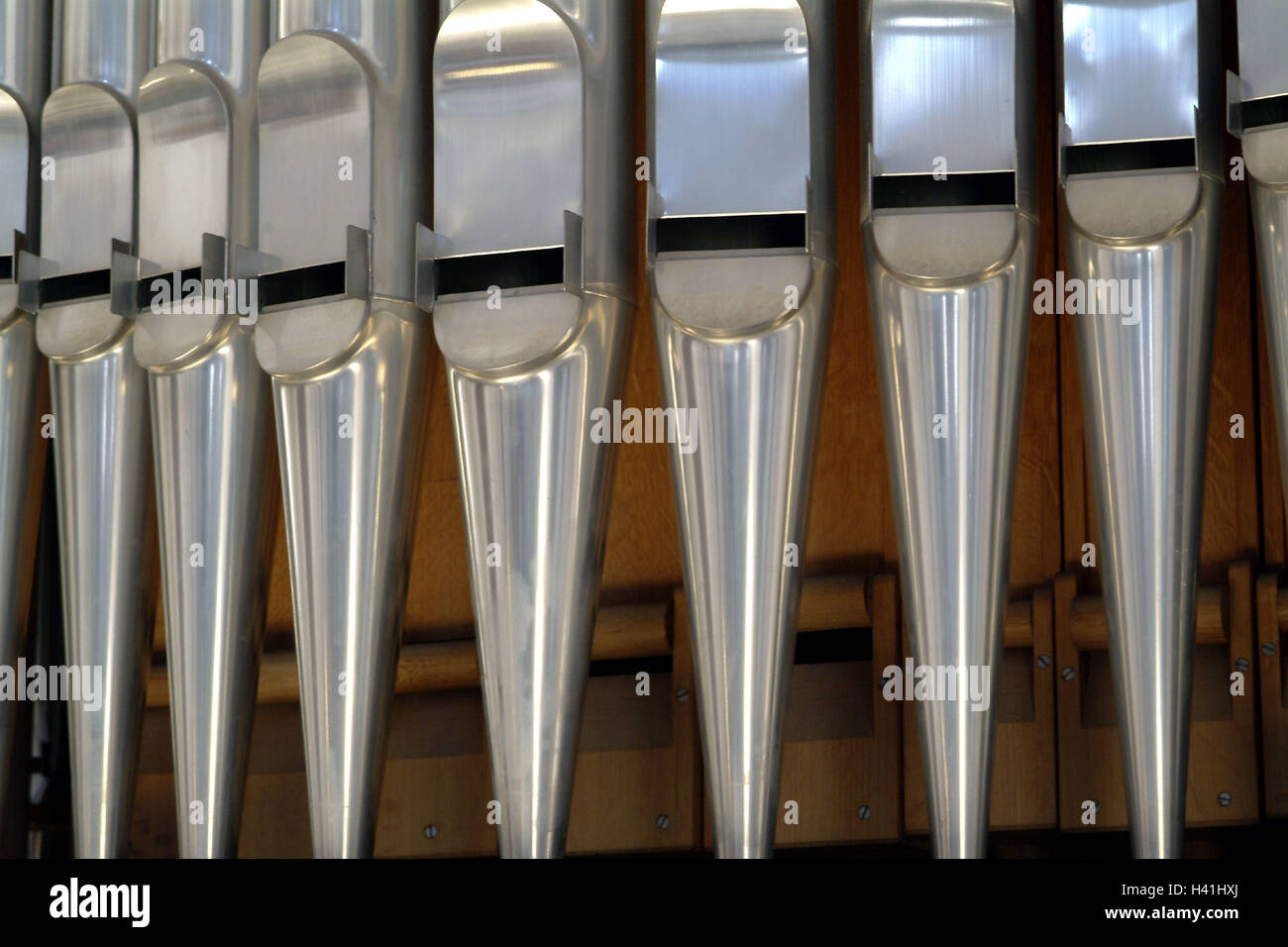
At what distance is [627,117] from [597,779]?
4.62 ft

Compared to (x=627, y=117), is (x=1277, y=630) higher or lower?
lower

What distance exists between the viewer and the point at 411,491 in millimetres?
3701

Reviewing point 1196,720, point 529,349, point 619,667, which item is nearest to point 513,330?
point 529,349

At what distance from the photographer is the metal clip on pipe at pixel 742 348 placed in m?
3.39

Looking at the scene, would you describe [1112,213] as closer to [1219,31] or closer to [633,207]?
[1219,31]

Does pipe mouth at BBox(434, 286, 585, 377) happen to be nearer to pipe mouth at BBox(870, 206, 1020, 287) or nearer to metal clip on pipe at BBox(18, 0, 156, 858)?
pipe mouth at BBox(870, 206, 1020, 287)

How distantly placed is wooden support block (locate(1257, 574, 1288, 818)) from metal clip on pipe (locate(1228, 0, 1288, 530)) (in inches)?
24.6

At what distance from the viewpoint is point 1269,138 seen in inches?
124

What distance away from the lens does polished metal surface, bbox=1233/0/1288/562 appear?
3.16m

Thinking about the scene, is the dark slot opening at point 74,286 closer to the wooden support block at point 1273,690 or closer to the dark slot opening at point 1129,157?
the dark slot opening at point 1129,157

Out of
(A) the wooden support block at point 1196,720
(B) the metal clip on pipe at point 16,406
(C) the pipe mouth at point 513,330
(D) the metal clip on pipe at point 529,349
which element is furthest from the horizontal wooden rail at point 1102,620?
(B) the metal clip on pipe at point 16,406

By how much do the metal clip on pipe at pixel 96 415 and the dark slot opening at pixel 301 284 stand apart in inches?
14.8

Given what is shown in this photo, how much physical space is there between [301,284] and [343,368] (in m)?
0.18
